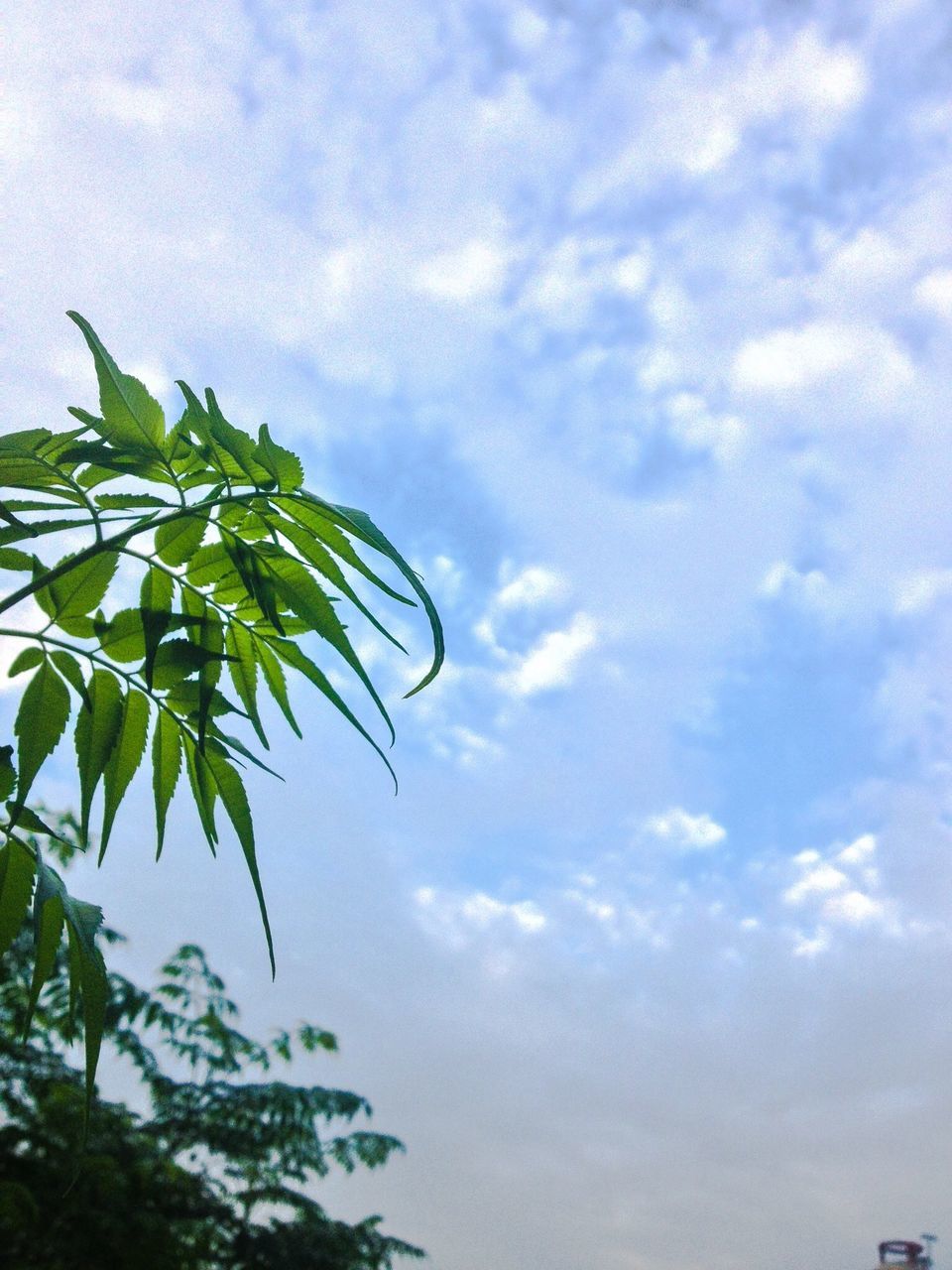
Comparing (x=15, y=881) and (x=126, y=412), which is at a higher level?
(x=126, y=412)

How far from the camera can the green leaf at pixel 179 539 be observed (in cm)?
58

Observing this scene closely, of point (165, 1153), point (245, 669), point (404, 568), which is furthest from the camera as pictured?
point (165, 1153)

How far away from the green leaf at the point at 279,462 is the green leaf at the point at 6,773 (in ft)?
0.66

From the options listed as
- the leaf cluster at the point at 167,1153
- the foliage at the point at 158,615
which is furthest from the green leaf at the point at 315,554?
the leaf cluster at the point at 167,1153

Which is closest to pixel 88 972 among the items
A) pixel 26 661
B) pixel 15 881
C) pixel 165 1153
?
pixel 15 881

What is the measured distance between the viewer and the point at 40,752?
581mm

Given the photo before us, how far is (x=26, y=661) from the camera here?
23.1 inches

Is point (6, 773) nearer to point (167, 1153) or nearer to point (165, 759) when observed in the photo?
point (165, 759)

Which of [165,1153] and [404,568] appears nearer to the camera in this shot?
[404,568]

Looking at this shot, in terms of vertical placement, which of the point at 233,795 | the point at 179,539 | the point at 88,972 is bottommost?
the point at 88,972

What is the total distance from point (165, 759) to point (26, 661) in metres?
0.10

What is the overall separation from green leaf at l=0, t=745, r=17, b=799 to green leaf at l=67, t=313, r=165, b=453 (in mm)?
174

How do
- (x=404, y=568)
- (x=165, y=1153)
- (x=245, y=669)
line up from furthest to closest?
(x=165, y=1153), (x=245, y=669), (x=404, y=568)

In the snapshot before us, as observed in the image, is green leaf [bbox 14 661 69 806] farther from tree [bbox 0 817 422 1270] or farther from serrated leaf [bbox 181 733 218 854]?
tree [bbox 0 817 422 1270]
